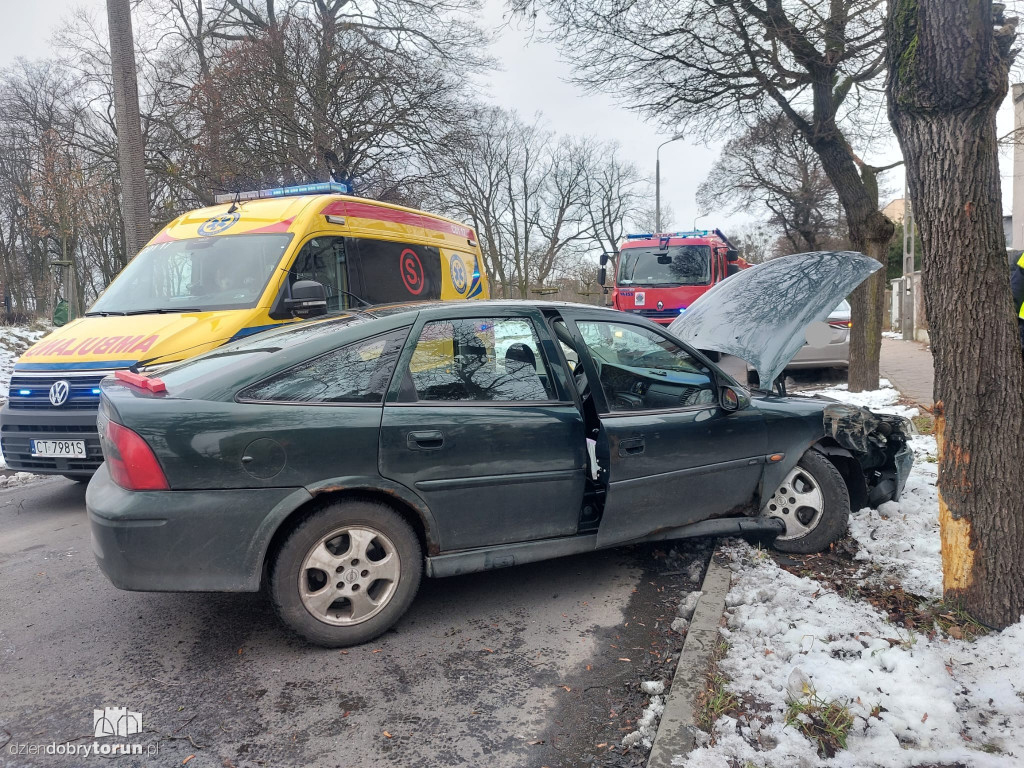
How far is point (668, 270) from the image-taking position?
50.6 feet

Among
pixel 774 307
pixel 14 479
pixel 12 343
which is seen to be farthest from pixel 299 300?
pixel 12 343

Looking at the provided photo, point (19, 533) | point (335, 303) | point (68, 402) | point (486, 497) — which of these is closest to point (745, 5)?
point (335, 303)

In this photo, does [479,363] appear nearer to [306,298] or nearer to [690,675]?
[690,675]

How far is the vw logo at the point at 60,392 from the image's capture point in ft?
17.4

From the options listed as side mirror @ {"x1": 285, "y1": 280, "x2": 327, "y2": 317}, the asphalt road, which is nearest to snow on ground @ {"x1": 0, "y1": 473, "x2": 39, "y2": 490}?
the asphalt road

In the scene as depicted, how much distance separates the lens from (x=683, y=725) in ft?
8.71

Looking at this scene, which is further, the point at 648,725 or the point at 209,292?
the point at 209,292

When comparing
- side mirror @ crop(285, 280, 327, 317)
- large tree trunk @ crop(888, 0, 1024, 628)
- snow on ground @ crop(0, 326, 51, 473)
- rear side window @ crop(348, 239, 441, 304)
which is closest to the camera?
large tree trunk @ crop(888, 0, 1024, 628)

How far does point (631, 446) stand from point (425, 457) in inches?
44.4

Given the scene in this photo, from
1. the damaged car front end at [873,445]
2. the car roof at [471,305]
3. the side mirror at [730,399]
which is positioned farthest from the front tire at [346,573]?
the damaged car front end at [873,445]

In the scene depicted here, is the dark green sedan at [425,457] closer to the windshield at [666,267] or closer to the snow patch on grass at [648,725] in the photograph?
the snow patch on grass at [648,725]

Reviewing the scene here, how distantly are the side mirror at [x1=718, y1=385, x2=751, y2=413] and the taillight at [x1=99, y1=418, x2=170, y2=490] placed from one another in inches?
115

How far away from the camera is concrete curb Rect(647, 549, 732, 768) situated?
2.55 m

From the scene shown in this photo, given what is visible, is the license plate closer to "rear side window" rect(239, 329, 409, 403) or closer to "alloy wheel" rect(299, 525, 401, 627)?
"rear side window" rect(239, 329, 409, 403)
